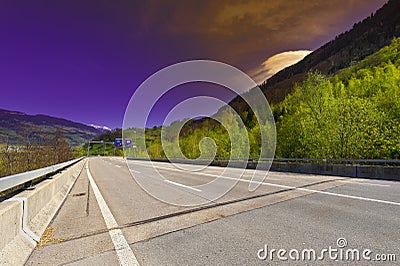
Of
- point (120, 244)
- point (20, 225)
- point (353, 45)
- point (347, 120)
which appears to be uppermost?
point (353, 45)

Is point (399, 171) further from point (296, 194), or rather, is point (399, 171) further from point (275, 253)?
point (275, 253)

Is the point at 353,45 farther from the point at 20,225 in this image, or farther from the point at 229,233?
the point at 20,225

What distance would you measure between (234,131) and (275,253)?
25592mm

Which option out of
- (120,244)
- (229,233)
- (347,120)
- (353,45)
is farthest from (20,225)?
(353,45)

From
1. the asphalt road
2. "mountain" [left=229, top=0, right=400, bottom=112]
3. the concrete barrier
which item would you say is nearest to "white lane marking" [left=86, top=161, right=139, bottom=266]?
the asphalt road

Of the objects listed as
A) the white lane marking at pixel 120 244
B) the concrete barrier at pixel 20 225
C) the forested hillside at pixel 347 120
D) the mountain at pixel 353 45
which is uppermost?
the mountain at pixel 353 45

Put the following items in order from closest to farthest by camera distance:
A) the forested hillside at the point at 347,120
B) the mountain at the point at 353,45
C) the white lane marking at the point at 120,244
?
the white lane marking at the point at 120,244
the forested hillside at the point at 347,120
the mountain at the point at 353,45

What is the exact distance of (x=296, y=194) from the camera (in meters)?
7.18

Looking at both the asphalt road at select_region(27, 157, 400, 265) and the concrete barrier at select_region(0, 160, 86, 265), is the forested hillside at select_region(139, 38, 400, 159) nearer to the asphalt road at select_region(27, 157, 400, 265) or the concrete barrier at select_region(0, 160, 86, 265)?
the asphalt road at select_region(27, 157, 400, 265)

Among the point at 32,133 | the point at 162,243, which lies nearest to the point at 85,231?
the point at 162,243

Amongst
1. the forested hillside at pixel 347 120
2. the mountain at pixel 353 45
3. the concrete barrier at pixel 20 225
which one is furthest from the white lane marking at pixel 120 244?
the mountain at pixel 353 45

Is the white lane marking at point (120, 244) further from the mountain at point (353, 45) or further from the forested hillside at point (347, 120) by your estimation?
the mountain at point (353, 45)

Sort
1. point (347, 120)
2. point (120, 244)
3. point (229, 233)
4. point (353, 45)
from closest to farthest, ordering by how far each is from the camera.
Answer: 1. point (120, 244)
2. point (229, 233)
3. point (347, 120)
4. point (353, 45)

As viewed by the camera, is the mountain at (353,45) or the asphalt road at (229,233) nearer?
the asphalt road at (229,233)
